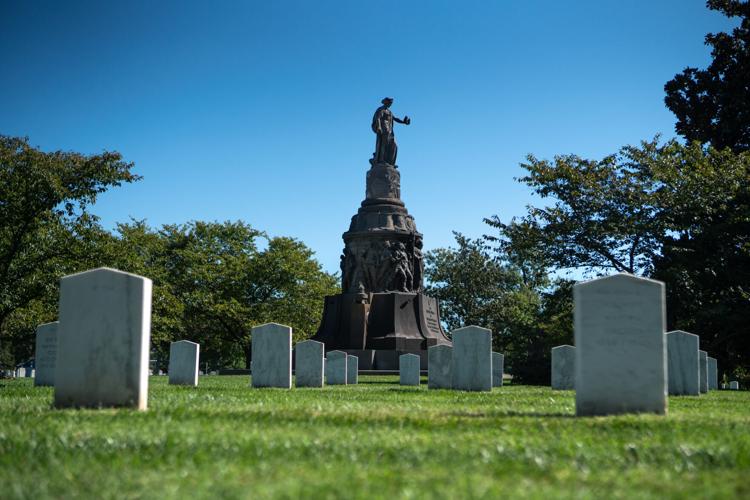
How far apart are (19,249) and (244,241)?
35490mm

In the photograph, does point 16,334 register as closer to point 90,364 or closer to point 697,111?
point 697,111

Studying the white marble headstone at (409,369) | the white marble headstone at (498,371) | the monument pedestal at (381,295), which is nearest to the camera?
the white marble headstone at (409,369)

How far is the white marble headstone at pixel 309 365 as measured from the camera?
18.7 metres

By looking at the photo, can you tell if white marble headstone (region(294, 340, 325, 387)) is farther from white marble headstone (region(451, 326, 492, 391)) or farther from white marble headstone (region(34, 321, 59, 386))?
white marble headstone (region(34, 321, 59, 386))

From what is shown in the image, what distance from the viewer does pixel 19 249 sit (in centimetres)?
2077

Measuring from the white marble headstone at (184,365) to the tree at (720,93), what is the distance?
23.2 m

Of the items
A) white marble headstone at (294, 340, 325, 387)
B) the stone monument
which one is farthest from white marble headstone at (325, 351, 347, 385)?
the stone monument

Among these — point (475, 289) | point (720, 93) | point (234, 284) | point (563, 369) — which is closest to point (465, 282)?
point (475, 289)

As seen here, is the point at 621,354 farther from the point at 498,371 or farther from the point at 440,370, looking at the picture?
the point at 498,371

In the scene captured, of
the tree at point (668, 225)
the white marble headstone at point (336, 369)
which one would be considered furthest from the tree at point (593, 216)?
the white marble headstone at point (336, 369)

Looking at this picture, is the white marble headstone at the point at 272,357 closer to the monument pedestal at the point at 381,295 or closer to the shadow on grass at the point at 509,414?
the shadow on grass at the point at 509,414

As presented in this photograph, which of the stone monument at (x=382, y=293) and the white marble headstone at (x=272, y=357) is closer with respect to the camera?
the white marble headstone at (x=272, y=357)

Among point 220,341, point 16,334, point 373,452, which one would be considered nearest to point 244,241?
point 220,341

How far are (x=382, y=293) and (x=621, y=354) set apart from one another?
883 inches
